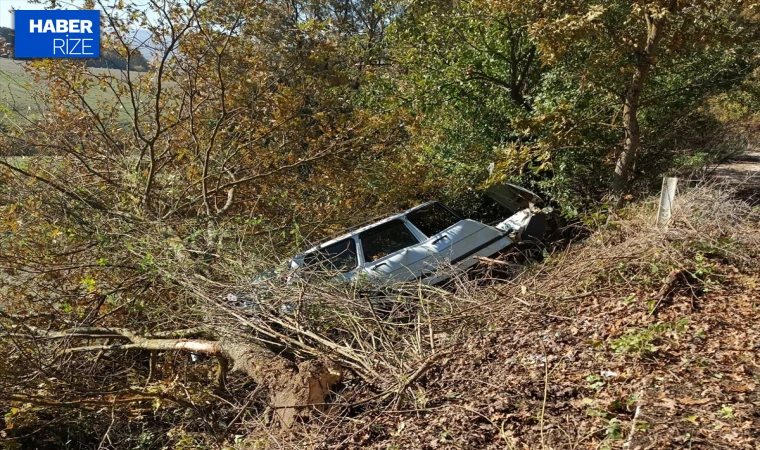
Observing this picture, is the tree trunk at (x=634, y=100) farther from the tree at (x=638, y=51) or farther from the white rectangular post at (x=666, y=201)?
the white rectangular post at (x=666, y=201)

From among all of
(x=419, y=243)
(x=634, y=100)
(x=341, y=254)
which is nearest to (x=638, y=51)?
(x=634, y=100)

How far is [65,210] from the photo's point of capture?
21.7ft

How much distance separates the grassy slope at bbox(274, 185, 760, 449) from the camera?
128 inches

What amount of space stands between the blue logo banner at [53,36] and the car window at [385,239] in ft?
15.9

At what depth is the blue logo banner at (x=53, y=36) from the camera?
23.8 feet

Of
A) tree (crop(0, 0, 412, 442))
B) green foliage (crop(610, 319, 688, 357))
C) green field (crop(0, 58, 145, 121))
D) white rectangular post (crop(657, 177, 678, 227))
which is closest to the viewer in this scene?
green foliage (crop(610, 319, 688, 357))

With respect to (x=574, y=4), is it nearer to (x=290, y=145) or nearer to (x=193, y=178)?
(x=290, y=145)

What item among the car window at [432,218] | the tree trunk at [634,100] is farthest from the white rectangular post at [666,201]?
the car window at [432,218]

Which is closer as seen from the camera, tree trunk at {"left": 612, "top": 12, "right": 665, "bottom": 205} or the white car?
the white car

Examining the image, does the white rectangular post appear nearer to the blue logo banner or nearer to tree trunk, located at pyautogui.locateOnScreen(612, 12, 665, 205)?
tree trunk, located at pyautogui.locateOnScreen(612, 12, 665, 205)

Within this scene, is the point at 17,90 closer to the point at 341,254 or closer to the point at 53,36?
the point at 53,36

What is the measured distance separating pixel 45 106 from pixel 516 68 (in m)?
8.47

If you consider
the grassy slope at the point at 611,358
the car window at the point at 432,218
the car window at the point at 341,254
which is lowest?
the grassy slope at the point at 611,358

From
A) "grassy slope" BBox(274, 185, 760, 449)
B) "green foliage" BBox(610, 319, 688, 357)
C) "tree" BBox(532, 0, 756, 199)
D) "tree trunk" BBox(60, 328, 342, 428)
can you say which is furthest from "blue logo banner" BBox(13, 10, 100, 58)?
"green foliage" BBox(610, 319, 688, 357)
